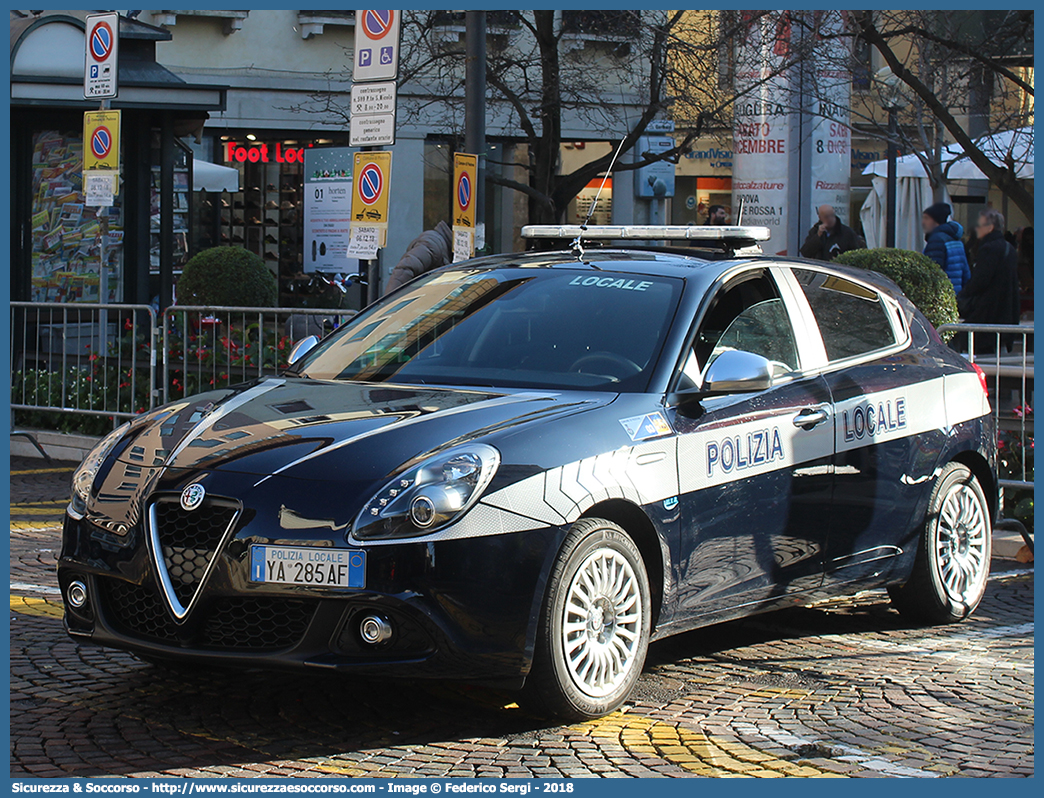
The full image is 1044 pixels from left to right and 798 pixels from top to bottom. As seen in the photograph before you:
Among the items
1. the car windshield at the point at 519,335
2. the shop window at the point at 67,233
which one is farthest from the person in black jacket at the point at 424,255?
the car windshield at the point at 519,335

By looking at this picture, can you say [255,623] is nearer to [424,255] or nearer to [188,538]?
[188,538]

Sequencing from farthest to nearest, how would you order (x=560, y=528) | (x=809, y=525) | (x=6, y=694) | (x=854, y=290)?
1. (x=854, y=290)
2. (x=809, y=525)
3. (x=6, y=694)
4. (x=560, y=528)

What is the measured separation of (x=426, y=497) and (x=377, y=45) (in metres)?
6.25

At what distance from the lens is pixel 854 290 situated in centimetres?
684

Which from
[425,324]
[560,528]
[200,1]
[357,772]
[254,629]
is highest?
[200,1]

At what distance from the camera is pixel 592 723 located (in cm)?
507

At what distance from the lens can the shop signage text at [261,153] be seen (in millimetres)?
25422

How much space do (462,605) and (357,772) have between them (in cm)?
59

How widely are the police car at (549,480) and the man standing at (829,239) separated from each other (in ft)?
33.9

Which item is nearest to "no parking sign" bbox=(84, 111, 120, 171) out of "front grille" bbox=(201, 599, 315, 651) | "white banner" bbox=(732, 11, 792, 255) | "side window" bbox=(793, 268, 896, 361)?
"white banner" bbox=(732, 11, 792, 255)

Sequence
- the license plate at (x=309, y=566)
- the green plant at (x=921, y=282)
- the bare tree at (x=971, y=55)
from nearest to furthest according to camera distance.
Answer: the license plate at (x=309, y=566)
the bare tree at (x=971, y=55)
the green plant at (x=921, y=282)

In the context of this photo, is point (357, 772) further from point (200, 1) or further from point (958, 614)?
point (200, 1)

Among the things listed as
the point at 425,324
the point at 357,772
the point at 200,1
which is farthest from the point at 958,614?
the point at 200,1

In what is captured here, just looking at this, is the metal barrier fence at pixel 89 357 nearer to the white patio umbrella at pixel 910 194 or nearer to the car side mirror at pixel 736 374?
the car side mirror at pixel 736 374
